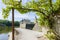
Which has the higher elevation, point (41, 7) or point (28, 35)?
point (41, 7)

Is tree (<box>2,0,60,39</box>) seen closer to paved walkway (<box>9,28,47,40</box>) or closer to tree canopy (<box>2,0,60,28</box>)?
tree canopy (<box>2,0,60,28</box>)

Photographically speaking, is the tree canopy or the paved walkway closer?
the tree canopy

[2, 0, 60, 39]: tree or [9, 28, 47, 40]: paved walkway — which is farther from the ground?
[2, 0, 60, 39]: tree

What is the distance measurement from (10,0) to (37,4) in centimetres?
77

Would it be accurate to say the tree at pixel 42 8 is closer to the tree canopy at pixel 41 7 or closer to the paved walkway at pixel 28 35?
the tree canopy at pixel 41 7

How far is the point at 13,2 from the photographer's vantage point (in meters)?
4.55

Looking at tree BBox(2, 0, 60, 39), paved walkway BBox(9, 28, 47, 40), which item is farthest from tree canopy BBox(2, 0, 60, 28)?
paved walkway BBox(9, 28, 47, 40)

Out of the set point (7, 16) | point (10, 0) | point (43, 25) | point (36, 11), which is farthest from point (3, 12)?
point (43, 25)

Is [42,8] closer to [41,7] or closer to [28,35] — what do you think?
A: [41,7]

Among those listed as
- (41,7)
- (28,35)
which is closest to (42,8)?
(41,7)

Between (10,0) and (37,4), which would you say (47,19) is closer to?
(37,4)

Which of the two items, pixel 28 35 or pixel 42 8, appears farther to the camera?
pixel 28 35

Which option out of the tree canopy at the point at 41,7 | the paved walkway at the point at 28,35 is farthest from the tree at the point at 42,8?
the paved walkway at the point at 28,35

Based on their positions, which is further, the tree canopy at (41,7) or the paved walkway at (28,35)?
the paved walkway at (28,35)
